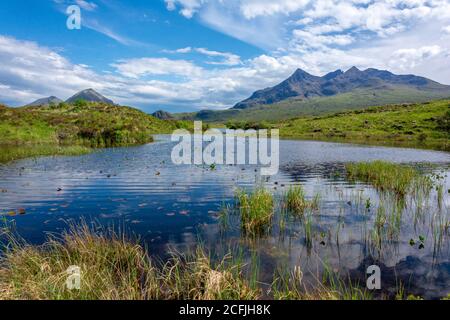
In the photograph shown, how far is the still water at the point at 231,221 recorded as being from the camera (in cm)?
1130

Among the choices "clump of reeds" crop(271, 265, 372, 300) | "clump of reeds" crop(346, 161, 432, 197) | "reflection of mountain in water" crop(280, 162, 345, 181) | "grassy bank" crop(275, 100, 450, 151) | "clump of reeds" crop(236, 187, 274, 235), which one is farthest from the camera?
"grassy bank" crop(275, 100, 450, 151)

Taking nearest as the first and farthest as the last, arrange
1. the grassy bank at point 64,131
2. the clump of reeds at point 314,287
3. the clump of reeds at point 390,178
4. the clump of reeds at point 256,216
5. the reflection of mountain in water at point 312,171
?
1. the clump of reeds at point 314,287
2. the clump of reeds at point 256,216
3. the clump of reeds at point 390,178
4. the reflection of mountain in water at point 312,171
5. the grassy bank at point 64,131

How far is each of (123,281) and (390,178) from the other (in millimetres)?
25429

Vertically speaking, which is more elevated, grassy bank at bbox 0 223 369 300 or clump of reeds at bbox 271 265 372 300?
grassy bank at bbox 0 223 369 300

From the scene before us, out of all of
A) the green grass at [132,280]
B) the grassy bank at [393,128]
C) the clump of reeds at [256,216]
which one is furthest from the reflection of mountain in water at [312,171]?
the grassy bank at [393,128]

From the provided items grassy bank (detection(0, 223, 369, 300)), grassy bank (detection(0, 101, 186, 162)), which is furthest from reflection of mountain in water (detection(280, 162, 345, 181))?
grassy bank (detection(0, 101, 186, 162))

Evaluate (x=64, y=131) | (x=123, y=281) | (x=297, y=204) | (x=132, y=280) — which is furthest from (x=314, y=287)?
(x=64, y=131)

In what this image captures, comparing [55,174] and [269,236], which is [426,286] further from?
[55,174]

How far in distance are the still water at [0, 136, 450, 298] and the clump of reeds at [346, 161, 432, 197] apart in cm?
150

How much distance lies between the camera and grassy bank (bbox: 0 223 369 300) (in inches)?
308

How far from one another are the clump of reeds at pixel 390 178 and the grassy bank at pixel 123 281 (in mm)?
17363

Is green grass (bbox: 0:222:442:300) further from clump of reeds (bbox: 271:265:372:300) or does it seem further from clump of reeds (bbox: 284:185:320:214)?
clump of reeds (bbox: 284:185:320:214)

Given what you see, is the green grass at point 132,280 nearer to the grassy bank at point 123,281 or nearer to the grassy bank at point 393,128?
the grassy bank at point 123,281

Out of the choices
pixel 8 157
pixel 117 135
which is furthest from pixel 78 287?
pixel 117 135
